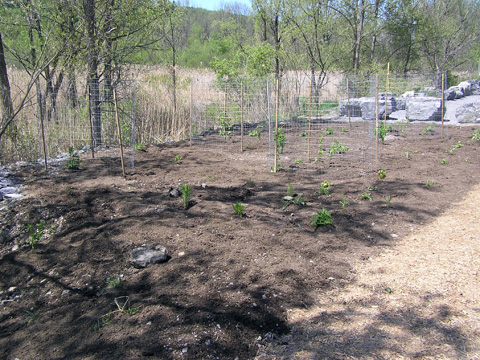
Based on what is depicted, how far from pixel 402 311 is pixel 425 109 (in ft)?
42.3

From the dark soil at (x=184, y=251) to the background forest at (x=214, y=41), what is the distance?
1588 millimetres

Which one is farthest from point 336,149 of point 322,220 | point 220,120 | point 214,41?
point 214,41

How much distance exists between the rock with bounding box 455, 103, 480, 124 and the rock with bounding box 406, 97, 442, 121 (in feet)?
3.35

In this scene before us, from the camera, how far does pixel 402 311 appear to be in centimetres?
315

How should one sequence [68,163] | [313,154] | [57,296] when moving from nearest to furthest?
[57,296], [68,163], [313,154]

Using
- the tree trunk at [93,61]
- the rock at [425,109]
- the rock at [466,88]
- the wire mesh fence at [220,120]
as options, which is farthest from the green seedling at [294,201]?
the rock at [466,88]

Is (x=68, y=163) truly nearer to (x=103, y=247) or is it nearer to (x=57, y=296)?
(x=103, y=247)

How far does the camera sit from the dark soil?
110 inches

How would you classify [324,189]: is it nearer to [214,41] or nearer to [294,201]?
[294,201]

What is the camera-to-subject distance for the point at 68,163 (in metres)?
7.24

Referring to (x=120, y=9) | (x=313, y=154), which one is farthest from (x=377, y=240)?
(x=120, y=9)

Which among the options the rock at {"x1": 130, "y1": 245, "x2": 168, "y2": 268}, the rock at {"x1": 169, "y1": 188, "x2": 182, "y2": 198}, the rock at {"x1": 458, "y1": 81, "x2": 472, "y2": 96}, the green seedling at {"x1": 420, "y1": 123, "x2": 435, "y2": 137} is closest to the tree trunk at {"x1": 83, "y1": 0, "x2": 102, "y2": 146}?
the rock at {"x1": 169, "y1": 188, "x2": 182, "y2": 198}

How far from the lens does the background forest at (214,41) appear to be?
866cm

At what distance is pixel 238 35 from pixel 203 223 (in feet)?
45.5
